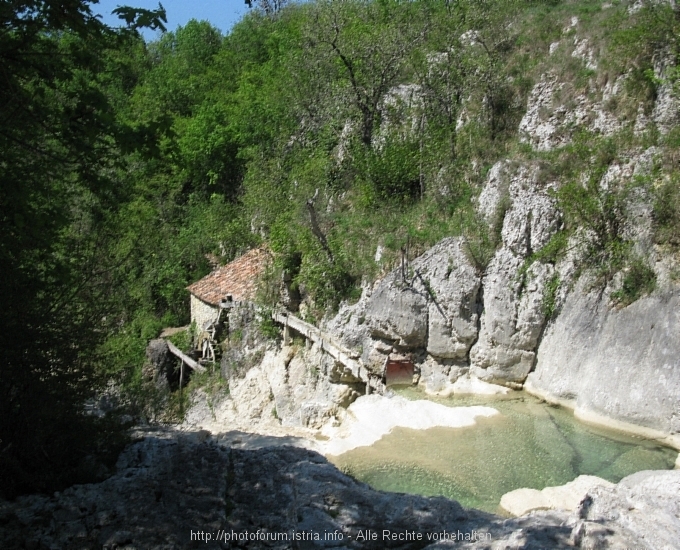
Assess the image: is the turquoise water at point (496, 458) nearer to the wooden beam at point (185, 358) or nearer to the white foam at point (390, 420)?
the white foam at point (390, 420)

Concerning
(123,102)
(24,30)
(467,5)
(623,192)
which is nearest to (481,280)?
(623,192)

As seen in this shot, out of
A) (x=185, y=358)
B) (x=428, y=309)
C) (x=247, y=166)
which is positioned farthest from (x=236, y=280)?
(x=428, y=309)

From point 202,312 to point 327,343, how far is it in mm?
7145

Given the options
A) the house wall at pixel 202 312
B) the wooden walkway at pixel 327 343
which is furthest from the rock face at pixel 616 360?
the house wall at pixel 202 312

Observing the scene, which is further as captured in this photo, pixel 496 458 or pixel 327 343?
pixel 327 343

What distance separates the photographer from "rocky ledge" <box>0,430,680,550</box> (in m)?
3.98

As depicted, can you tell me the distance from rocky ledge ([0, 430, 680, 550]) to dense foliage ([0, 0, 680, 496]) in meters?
0.50

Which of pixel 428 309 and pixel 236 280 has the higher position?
pixel 236 280

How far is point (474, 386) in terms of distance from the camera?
12352 mm

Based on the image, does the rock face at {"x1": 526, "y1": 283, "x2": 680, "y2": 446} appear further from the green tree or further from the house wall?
the house wall

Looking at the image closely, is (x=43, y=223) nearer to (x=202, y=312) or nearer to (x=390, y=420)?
(x=390, y=420)

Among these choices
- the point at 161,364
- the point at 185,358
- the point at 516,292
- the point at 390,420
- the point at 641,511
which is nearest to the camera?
the point at 641,511

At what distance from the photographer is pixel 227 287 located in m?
19.1

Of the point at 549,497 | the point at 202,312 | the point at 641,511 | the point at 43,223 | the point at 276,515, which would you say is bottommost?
the point at 549,497
